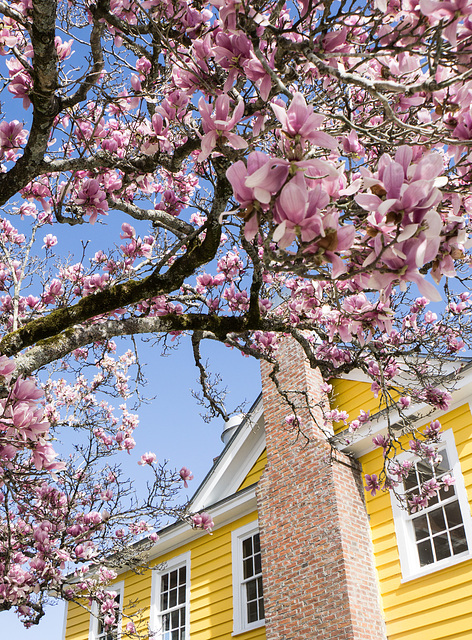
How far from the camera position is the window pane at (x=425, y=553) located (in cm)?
627

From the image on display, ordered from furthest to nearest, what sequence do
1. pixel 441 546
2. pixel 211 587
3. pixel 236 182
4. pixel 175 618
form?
pixel 175 618 < pixel 211 587 < pixel 441 546 < pixel 236 182

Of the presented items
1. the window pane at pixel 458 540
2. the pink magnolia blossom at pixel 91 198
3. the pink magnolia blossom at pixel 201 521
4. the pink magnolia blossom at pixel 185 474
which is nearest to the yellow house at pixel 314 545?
the window pane at pixel 458 540

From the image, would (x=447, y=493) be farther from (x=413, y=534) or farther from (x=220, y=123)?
(x=220, y=123)

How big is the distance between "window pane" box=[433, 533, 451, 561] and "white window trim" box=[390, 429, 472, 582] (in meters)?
0.11

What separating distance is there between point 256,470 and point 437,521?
12.0 feet

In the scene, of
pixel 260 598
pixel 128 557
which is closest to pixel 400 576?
pixel 260 598

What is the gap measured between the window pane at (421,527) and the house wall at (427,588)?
0.31 m

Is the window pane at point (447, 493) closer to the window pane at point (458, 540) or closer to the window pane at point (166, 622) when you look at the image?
the window pane at point (458, 540)

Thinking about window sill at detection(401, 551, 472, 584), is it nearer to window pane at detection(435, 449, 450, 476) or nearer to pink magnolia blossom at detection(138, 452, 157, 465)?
window pane at detection(435, 449, 450, 476)

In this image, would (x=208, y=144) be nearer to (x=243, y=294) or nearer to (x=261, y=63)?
(x=261, y=63)

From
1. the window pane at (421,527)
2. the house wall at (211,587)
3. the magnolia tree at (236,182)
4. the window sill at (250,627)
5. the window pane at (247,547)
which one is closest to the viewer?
the magnolia tree at (236,182)

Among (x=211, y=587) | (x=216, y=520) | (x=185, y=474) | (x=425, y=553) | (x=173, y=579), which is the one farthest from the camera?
(x=173, y=579)

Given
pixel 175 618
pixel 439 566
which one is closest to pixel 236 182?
pixel 439 566

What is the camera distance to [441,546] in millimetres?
6203
